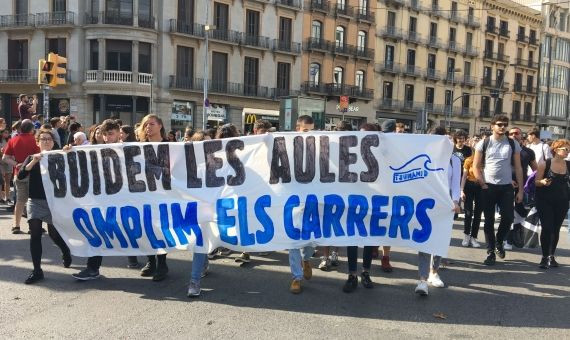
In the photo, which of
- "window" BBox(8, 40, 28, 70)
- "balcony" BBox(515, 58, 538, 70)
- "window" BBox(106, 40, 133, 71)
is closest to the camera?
"window" BBox(106, 40, 133, 71)

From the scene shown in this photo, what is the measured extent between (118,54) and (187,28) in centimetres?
532

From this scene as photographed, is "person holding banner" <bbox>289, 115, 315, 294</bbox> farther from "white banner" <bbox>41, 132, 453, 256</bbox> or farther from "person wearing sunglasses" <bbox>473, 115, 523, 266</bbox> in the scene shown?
"person wearing sunglasses" <bbox>473, 115, 523, 266</bbox>

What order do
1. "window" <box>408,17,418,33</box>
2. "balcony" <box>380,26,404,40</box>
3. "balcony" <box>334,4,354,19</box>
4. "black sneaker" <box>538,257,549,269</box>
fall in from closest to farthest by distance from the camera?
"black sneaker" <box>538,257,549,269</box>
"balcony" <box>334,4,354,19</box>
"balcony" <box>380,26,404,40</box>
"window" <box>408,17,418,33</box>

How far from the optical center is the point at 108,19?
3269 cm

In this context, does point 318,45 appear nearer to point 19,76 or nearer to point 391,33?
point 391,33

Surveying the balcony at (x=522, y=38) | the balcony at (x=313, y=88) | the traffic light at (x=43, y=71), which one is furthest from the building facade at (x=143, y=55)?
the balcony at (x=522, y=38)

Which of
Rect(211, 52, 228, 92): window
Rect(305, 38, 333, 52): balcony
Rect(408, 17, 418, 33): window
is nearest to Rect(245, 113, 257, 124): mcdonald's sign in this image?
Rect(211, 52, 228, 92): window

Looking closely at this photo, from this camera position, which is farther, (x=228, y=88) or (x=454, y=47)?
(x=454, y=47)

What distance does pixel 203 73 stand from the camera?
3672 centimetres

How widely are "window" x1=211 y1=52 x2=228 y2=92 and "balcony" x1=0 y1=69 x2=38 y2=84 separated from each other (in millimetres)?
11737

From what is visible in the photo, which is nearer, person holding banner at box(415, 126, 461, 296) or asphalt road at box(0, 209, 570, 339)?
asphalt road at box(0, 209, 570, 339)

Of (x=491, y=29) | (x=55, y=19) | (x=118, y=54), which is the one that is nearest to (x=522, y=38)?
(x=491, y=29)

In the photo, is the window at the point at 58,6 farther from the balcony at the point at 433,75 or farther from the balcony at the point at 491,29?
the balcony at the point at 491,29

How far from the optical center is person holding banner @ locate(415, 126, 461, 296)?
5.88m
